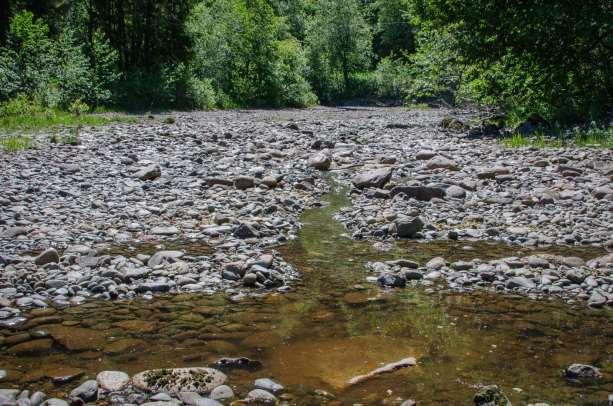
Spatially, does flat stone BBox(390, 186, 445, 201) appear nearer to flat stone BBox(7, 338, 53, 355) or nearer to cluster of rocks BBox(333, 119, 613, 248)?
cluster of rocks BBox(333, 119, 613, 248)

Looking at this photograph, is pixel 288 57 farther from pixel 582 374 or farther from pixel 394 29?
pixel 582 374

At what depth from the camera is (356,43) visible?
48.7 meters

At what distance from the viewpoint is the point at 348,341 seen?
17.0 ft

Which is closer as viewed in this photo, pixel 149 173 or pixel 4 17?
pixel 149 173

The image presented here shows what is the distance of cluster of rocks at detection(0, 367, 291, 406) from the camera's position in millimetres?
3938

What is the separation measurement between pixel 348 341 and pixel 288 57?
3941cm

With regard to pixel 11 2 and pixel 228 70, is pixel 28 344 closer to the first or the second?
pixel 11 2

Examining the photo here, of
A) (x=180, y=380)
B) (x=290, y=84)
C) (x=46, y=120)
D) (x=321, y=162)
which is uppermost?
(x=290, y=84)

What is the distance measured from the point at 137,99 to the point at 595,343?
28.9 metres

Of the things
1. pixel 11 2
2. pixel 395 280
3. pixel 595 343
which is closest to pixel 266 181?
pixel 395 280

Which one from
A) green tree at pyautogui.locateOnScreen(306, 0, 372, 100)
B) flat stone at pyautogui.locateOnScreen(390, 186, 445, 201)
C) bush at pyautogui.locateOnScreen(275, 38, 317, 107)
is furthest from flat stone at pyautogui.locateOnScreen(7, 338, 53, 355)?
green tree at pyautogui.locateOnScreen(306, 0, 372, 100)

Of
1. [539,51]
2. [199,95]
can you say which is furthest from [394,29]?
[539,51]

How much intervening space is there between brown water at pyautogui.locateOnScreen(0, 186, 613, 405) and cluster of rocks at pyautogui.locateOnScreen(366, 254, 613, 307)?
9.4 inches

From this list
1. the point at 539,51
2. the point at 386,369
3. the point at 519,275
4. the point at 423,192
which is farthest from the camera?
the point at 539,51
